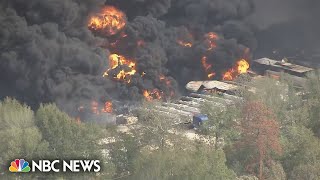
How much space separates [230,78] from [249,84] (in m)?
12.6

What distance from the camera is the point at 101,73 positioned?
58.9m

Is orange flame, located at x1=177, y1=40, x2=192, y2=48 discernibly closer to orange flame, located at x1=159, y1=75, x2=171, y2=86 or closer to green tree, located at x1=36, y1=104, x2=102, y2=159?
orange flame, located at x1=159, y1=75, x2=171, y2=86

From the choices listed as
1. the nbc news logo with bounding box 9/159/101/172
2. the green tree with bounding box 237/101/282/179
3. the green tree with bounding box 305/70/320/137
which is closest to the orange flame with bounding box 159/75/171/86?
the green tree with bounding box 305/70/320/137

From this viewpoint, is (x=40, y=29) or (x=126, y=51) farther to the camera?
(x=126, y=51)

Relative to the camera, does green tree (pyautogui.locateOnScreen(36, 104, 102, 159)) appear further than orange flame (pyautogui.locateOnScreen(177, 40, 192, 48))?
→ No

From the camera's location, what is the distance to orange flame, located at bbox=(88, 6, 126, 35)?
213ft

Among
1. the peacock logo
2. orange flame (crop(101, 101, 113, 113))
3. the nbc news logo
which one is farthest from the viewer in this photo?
orange flame (crop(101, 101, 113, 113))

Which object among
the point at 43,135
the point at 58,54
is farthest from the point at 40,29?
the point at 43,135

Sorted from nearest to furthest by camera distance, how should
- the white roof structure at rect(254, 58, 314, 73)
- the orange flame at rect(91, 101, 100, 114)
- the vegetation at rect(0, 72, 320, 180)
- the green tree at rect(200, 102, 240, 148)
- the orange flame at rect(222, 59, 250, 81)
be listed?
the vegetation at rect(0, 72, 320, 180)
the green tree at rect(200, 102, 240, 148)
the orange flame at rect(91, 101, 100, 114)
the orange flame at rect(222, 59, 250, 81)
the white roof structure at rect(254, 58, 314, 73)

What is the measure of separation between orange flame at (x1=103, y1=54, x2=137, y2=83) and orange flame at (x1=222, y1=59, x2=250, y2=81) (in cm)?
1370

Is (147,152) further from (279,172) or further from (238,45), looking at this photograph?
(238,45)

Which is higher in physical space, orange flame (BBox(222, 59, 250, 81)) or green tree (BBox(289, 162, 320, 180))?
orange flame (BBox(222, 59, 250, 81))

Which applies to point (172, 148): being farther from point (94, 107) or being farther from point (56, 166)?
point (94, 107)

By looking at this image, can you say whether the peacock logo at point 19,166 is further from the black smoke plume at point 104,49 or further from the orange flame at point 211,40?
the orange flame at point 211,40
